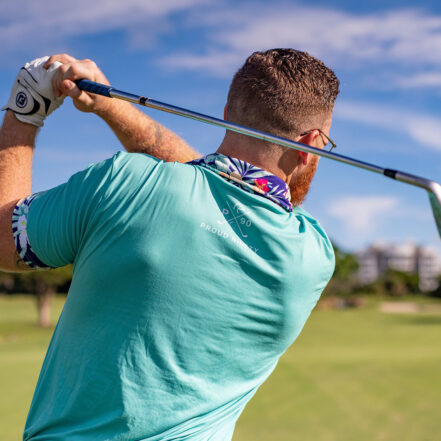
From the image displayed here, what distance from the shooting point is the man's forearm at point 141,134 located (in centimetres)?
222

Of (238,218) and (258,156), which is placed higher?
(258,156)

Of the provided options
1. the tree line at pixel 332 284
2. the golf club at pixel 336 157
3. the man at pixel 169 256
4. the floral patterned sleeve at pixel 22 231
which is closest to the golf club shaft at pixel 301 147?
the golf club at pixel 336 157

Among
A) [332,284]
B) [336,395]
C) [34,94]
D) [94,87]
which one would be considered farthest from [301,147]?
[332,284]

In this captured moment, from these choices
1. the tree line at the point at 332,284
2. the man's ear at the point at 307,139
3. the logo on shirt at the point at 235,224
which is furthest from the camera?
the tree line at the point at 332,284

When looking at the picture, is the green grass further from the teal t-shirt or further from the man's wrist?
the man's wrist

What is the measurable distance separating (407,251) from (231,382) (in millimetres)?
172403

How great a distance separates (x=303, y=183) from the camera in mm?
2027

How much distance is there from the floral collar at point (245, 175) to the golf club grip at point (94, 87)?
1.26 feet

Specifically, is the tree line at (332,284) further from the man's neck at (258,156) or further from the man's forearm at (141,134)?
the man's neck at (258,156)

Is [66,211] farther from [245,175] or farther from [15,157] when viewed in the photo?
[245,175]

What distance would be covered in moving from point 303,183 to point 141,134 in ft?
2.22

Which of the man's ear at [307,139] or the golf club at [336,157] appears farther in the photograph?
the man's ear at [307,139]

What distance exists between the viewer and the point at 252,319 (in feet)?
5.98

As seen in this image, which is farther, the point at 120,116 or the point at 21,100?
the point at 120,116
